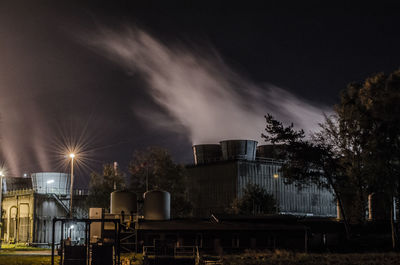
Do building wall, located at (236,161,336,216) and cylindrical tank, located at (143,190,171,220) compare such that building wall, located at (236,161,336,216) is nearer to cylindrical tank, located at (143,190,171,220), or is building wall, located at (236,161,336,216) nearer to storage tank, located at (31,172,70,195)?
storage tank, located at (31,172,70,195)

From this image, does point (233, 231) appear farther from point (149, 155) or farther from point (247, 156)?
point (247, 156)

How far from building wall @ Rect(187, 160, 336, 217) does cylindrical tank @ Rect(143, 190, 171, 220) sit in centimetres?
3319

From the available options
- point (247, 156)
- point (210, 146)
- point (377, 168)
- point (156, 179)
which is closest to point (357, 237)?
point (377, 168)

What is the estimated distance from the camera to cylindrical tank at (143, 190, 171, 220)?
2125 inches

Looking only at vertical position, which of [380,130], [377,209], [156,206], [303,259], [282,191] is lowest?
[303,259]

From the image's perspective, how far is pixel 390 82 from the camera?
167ft

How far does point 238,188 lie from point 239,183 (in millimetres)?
881

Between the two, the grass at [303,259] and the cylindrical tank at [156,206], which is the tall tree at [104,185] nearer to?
the cylindrical tank at [156,206]

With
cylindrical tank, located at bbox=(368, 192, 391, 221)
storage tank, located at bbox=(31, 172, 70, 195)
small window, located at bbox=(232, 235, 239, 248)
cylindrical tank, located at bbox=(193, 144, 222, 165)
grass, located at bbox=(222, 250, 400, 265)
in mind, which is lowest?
grass, located at bbox=(222, 250, 400, 265)

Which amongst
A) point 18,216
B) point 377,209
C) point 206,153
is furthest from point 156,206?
point 206,153

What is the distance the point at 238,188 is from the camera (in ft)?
286

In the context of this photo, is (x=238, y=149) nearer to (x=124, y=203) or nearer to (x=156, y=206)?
(x=156, y=206)

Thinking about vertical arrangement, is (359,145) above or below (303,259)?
above

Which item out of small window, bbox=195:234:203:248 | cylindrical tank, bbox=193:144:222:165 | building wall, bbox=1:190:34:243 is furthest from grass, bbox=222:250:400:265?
cylindrical tank, bbox=193:144:222:165
